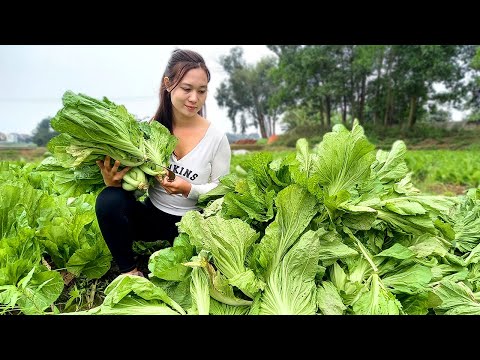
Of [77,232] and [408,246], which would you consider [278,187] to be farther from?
[77,232]

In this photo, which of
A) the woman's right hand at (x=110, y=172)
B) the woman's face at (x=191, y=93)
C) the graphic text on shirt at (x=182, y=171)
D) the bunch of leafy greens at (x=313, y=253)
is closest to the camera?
the bunch of leafy greens at (x=313, y=253)

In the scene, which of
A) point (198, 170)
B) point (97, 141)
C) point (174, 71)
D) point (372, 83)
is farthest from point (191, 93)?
point (372, 83)

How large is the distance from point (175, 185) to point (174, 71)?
2.35ft

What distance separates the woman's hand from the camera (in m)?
2.78

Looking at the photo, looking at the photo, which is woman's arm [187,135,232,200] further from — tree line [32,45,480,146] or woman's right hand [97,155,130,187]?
tree line [32,45,480,146]

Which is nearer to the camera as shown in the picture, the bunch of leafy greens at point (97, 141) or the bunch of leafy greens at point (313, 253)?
the bunch of leafy greens at point (313, 253)

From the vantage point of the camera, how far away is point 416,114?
30.3m

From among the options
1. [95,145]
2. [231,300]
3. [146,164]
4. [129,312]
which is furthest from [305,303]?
[95,145]

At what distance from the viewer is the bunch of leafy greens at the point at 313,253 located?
2197mm

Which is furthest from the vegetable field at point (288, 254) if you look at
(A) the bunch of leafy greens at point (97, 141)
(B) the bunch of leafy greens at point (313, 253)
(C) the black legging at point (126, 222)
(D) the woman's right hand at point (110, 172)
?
(D) the woman's right hand at point (110, 172)

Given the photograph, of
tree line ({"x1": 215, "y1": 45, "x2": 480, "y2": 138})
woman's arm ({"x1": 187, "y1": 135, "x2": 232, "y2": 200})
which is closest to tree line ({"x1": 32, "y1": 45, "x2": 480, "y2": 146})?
tree line ({"x1": 215, "y1": 45, "x2": 480, "y2": 138})

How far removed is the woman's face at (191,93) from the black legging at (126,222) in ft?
2.08

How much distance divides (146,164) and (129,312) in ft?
3.06

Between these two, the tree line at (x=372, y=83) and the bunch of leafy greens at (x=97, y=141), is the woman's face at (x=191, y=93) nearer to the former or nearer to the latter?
the bunch of leafy greens at (x=97, y=141)
